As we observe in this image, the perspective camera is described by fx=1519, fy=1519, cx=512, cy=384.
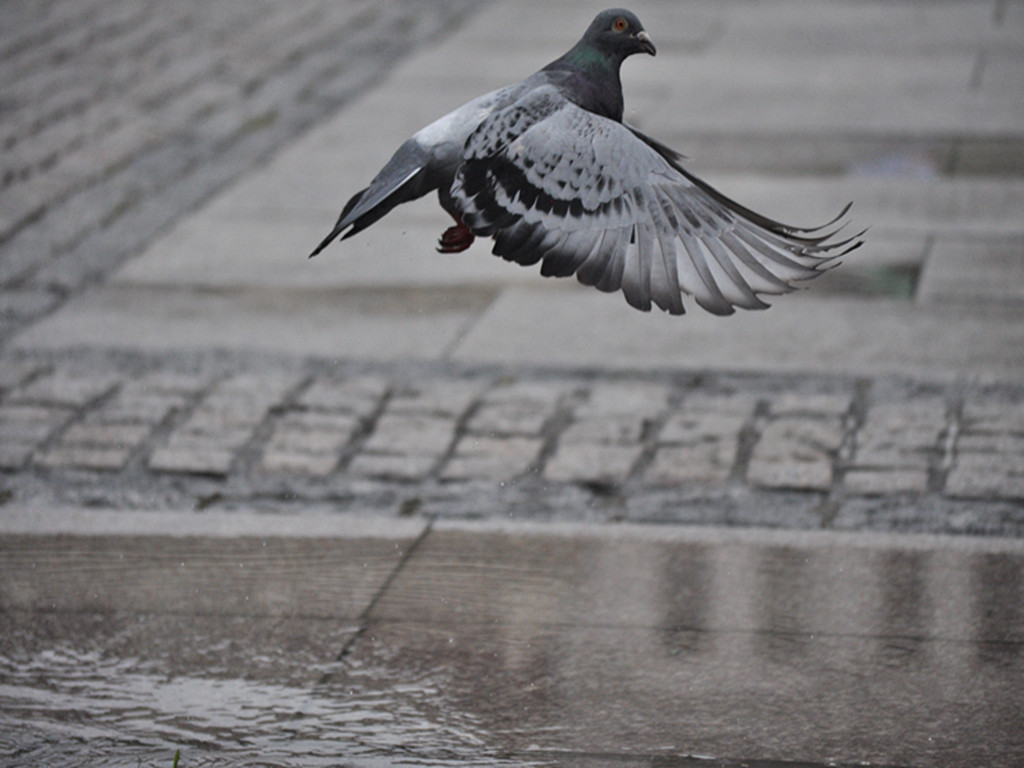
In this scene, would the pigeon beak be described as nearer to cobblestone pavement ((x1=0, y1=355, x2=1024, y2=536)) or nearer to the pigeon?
the pigeon

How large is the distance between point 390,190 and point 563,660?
4.42 ft

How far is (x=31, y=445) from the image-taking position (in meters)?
5.35

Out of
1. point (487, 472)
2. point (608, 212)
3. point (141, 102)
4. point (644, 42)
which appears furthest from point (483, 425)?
point (141, 102)

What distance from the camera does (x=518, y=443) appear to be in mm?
5293

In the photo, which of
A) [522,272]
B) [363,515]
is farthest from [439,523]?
[522,272]

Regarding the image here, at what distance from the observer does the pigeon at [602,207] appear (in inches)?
137

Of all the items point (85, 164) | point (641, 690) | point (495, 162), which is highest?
point (495, 162)

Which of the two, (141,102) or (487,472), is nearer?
(487,472)

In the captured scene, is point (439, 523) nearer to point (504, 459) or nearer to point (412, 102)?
point (504, 459)

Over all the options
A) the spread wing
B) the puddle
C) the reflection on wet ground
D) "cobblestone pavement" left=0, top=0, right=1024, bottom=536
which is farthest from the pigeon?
"cobblestone pavement" left=0, top=0, right=1024, bottom=536

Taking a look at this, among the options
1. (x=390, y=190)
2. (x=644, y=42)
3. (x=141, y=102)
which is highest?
(x=644, y=42)

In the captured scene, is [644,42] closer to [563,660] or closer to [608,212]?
[608,212]

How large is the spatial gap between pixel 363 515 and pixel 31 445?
1.32 metres

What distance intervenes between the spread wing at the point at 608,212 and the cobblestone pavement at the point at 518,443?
1.45 metres
